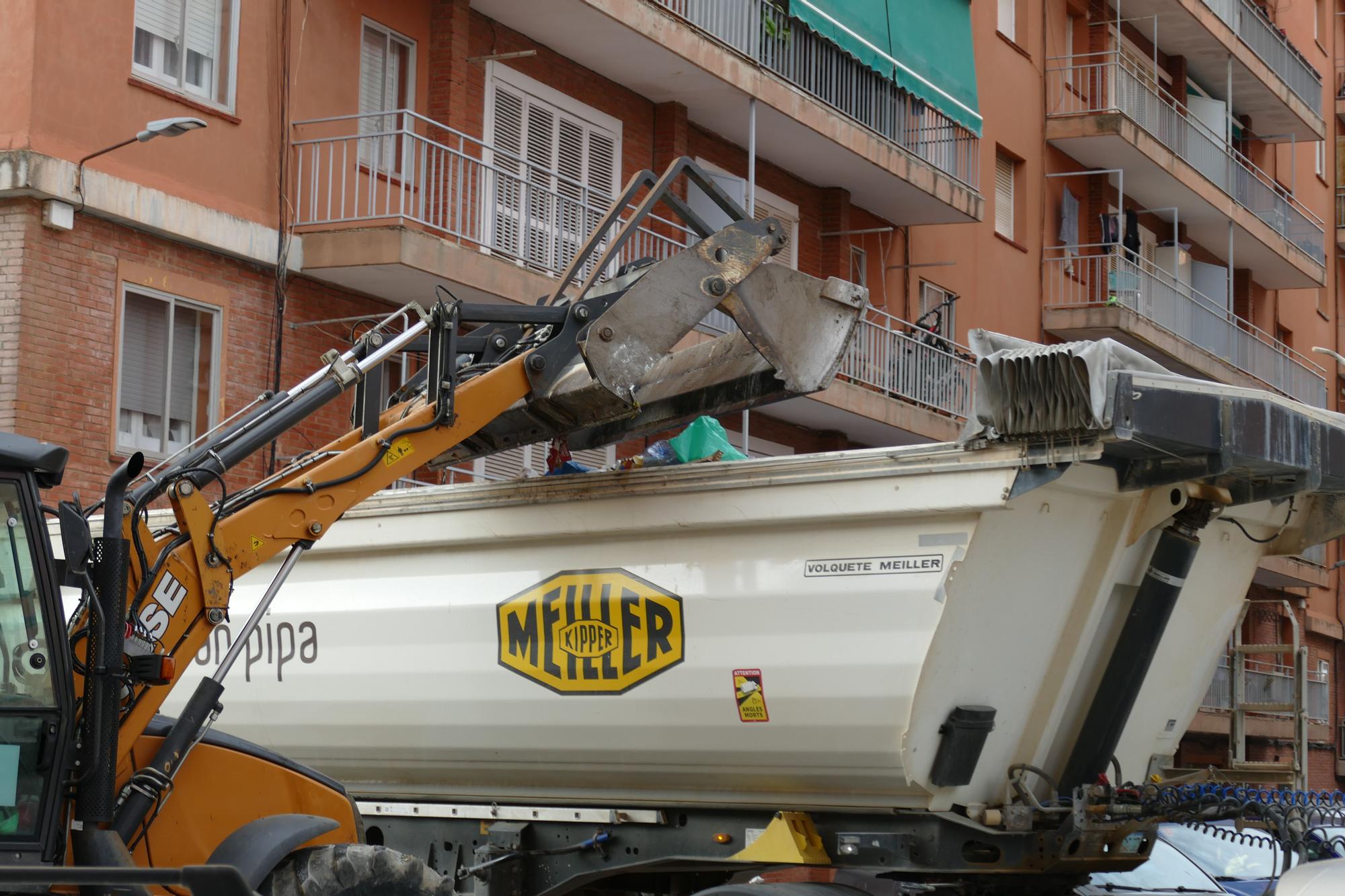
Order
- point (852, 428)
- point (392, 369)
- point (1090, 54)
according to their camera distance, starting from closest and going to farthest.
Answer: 1. point (392, 369)
2. point (852, 428)
3. point (1090, 54)

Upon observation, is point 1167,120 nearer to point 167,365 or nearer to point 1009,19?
point 1009,19

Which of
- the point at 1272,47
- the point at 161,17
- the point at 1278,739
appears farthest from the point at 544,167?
→ the point at 1272,47

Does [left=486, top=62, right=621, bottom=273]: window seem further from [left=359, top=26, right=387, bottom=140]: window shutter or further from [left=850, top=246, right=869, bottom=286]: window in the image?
[left=850, top=246, right=869, bottom=286]: window

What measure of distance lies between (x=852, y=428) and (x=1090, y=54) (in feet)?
30.6

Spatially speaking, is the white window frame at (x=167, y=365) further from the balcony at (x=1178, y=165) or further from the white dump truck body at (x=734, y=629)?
the balcony at (x=1178, y=165)

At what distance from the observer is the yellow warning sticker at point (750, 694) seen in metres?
7.38

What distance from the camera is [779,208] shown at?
22609 millimetres

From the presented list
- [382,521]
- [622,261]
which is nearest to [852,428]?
[622,261]

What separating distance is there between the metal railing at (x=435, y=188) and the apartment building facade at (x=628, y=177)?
4cm

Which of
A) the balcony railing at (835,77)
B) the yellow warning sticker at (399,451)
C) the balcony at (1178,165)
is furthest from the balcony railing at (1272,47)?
the yellow warning sticker at (399,451)

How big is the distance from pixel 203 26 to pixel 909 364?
10.7m

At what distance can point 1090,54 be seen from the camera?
28.1m

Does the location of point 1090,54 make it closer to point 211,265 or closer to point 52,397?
point 211,265

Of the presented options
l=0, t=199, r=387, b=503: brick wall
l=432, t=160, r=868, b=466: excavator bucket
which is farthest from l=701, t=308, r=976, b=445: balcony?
l=432, t=160, r=868, b=466: excavator bucket
